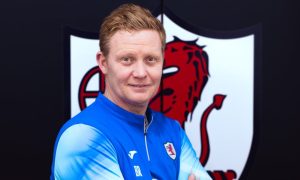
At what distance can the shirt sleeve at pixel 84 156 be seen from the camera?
107 centimetres

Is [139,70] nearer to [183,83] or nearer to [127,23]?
[127,23]

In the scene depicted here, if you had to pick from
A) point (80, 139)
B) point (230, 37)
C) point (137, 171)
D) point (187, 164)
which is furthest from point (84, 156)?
point (230, 37)

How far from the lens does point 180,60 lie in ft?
5.45

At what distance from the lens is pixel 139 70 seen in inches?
44.3

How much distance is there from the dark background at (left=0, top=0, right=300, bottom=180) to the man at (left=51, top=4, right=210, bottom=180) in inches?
18.4

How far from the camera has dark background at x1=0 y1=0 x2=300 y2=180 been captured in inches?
62.2

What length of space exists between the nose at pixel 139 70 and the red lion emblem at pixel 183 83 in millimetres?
526

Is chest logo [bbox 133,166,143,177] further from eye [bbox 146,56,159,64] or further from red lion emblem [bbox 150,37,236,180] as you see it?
red lion emblem [bbox 150,37,236,180]

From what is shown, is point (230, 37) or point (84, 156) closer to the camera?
point (84, 156)

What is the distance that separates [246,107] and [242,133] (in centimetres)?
11

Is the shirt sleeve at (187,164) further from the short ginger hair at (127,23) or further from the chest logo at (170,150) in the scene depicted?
the short ginger hair at (127,23)

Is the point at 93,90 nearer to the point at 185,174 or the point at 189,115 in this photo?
the point at 189,115
